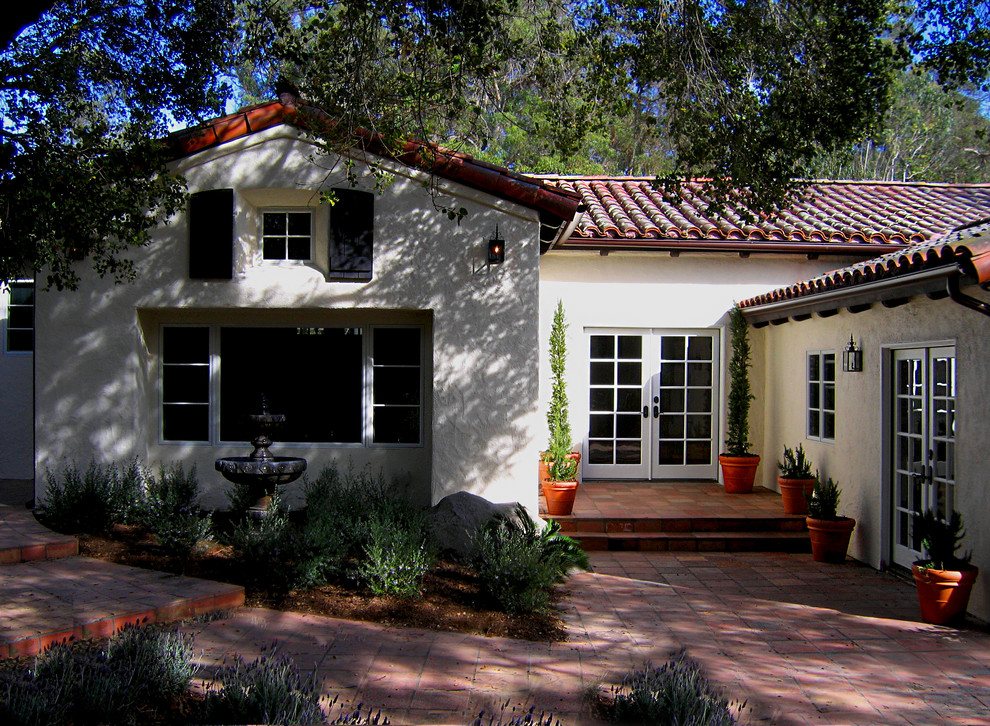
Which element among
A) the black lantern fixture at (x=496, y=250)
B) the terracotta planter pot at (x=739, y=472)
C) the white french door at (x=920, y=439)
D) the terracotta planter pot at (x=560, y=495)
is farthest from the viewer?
the terracotta planter pot at (x=739, y=472)

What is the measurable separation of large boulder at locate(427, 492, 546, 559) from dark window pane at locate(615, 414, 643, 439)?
11.7 ft

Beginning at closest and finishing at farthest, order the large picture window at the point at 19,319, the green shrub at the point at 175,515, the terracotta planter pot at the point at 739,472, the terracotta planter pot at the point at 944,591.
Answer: the terracotta planter pot at the point at 944,591, the green shrub at the point at 175,515, the terracotta planter pot at the point at 739,472, the large picture window at the point at 19,319

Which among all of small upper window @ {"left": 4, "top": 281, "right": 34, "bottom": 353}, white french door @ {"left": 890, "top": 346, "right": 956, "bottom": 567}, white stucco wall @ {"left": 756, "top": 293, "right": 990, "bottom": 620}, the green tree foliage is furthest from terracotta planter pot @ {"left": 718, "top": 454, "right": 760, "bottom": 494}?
small upper window @ {"left": 4, "top": 281, "right": 34, "bottom": 353}

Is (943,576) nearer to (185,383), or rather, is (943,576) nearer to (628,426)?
(628,426)

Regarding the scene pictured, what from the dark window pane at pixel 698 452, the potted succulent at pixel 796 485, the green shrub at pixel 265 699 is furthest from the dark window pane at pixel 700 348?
the green shrub at pixel 265 699

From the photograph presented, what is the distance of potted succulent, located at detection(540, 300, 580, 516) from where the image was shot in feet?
33.7

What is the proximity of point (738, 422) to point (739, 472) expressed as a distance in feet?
2.44

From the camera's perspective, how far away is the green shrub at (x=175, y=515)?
771 cm

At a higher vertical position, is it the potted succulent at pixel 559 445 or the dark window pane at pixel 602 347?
the dark window pane at pixel 602 347

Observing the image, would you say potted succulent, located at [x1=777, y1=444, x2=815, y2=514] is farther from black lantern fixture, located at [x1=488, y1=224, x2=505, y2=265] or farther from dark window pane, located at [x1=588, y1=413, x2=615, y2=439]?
black lantern fixture, located at [x1=488, y1=224, x2=505, y2=265]

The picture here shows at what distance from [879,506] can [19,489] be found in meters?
10.9

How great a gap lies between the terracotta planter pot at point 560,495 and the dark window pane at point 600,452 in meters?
2.30

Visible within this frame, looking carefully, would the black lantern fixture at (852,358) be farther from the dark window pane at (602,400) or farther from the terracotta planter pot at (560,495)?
the dark window pane at (602,400)

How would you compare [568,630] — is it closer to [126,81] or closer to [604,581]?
[604,581]
